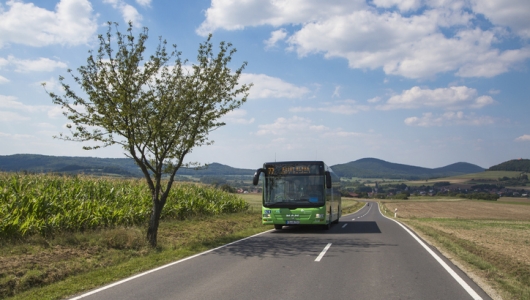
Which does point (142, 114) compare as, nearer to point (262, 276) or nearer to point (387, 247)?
point (262, 276)

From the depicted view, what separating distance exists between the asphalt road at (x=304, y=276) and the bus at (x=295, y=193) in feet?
16.4

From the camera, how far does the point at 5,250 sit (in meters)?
10.1

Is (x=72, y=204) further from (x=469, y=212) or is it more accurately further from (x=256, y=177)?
(x=469, y=212)

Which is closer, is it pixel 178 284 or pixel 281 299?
pixel 281 299

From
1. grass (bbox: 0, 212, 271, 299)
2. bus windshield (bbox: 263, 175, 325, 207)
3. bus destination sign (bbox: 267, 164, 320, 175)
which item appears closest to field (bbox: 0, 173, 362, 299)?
grass (bbox: 0, 212, 271, 299)

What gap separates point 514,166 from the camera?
180m

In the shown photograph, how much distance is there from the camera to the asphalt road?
277 inches

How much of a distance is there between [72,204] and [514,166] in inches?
7852

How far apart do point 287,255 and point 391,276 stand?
3.42 metres

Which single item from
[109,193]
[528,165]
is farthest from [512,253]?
[528,165]

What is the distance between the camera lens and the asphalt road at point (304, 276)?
23.1ft

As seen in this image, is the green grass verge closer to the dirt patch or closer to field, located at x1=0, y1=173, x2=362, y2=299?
field, located at x1=0, y1=173, x2=362, y2=299

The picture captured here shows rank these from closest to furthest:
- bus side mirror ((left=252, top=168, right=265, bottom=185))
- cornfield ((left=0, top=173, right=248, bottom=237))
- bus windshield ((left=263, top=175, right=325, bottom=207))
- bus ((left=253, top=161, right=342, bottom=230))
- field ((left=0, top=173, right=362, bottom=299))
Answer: field ((left=0, top=173, right=362, bottom=299)), cornfield ((left=0, top=173, right=248, bottom=237)), bus side mirror ((left=252, top=168, right=265, bottom=185)), bus ((left=253, top=161, right=342, bottom=230)), bus windshield ((left=263, top=175, right=325, bottom=207))

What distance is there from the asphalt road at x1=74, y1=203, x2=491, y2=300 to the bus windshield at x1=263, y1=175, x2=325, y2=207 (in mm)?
5184
